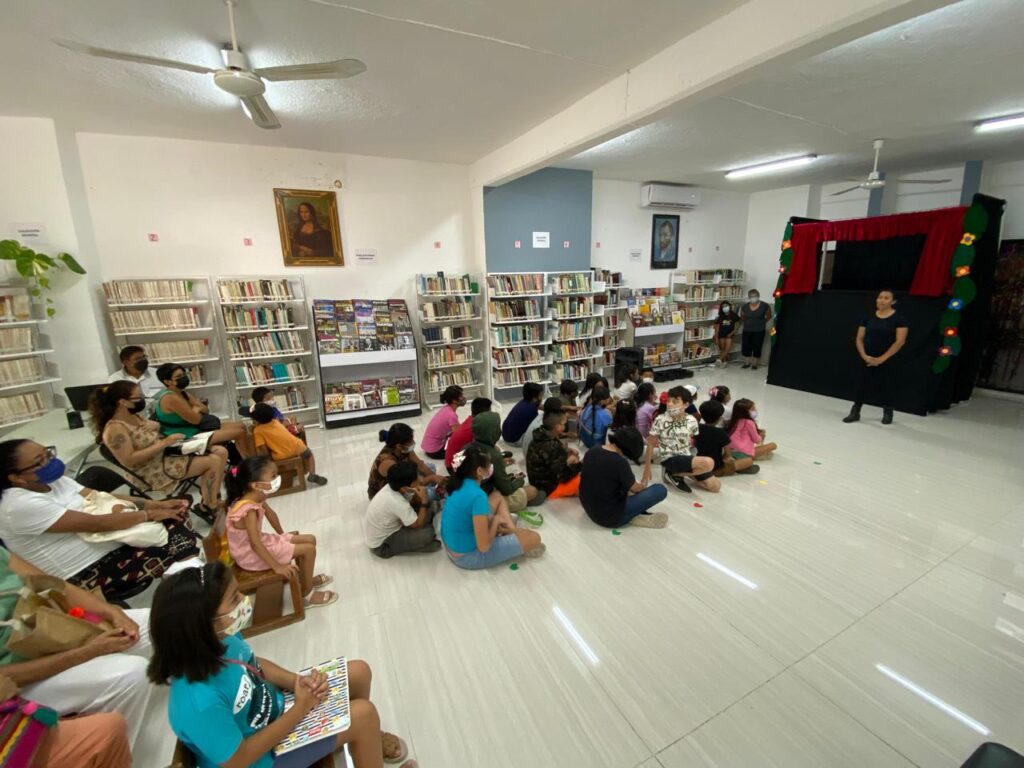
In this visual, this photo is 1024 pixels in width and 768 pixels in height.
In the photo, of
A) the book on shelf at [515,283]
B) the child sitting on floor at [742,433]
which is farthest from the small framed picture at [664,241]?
the child sitting on floor at [742,433]

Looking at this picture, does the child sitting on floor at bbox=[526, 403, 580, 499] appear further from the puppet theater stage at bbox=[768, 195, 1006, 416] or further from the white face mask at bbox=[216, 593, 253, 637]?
the puppet theater stage at bbox=[768, 195, 1006, 416]

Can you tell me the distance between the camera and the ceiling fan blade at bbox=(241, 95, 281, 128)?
Answer: 2.69 meters

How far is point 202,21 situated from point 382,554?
11.1 ft

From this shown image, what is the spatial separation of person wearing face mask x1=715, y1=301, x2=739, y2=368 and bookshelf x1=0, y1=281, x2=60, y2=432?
372 inches

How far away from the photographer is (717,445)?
3744 millimetres

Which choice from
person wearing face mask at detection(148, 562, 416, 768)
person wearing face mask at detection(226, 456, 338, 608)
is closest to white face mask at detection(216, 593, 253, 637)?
person wearing face mask at detection(148, 562, 416, 768)

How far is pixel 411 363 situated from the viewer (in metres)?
5.89

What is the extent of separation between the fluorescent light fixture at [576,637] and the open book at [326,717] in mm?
1174

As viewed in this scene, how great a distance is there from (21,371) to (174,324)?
3.90 ft

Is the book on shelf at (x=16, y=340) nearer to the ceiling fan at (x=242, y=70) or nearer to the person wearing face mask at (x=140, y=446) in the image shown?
the person wearing face mask at (x=140, y=446)

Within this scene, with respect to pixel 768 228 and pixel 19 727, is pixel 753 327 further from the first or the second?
pixel 19 727

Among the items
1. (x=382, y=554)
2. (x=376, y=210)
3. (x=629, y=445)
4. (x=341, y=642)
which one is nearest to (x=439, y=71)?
(x=376, y=210)

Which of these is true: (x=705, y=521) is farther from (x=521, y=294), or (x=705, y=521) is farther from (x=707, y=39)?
(x=521, y=294)

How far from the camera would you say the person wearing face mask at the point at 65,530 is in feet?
5.98
